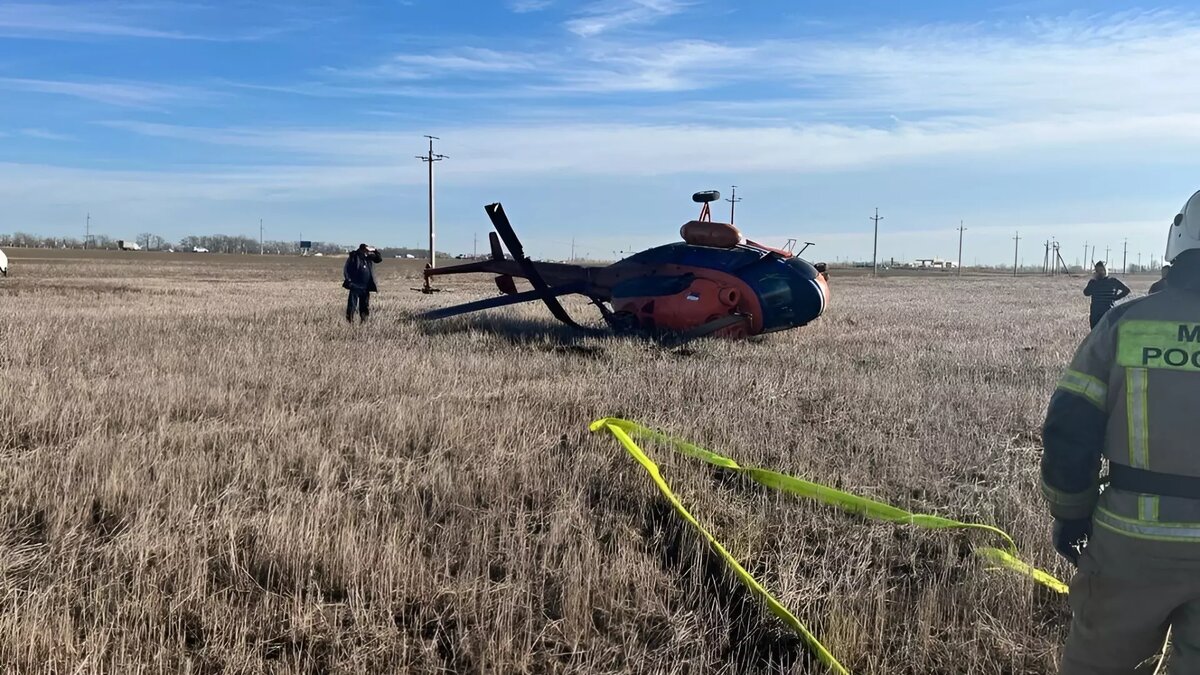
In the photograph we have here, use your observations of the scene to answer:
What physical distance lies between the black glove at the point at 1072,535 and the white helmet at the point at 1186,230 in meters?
0.89

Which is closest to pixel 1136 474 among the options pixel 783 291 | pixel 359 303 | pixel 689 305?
pixel 783 291

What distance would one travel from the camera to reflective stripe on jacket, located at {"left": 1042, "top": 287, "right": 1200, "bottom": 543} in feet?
8.04

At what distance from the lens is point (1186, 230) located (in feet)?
8.45

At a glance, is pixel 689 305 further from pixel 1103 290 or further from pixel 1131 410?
pixel 1131 410

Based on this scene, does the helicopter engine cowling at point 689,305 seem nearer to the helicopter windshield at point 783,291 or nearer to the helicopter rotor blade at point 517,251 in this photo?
the helicopter windshield at point 783,291

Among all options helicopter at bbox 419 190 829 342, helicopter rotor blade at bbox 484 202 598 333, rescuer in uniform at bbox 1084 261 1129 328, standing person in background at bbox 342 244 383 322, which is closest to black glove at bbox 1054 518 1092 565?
helicopter at bbox 419 190 829 342

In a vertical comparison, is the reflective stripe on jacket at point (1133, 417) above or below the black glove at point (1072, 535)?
above

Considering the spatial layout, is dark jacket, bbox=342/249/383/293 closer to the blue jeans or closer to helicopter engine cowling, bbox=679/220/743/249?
the blue jeans

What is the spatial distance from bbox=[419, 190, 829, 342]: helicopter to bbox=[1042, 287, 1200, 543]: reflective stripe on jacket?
33.2ft

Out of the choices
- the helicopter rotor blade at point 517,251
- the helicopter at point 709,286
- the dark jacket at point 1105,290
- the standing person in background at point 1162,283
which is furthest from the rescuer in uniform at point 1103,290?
the standing person in background at point 1162,283

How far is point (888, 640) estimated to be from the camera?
344 cm

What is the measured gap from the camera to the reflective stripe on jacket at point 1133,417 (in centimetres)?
245

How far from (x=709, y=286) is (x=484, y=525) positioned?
8.91 meters

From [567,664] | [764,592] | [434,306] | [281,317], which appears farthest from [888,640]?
[434,306]
